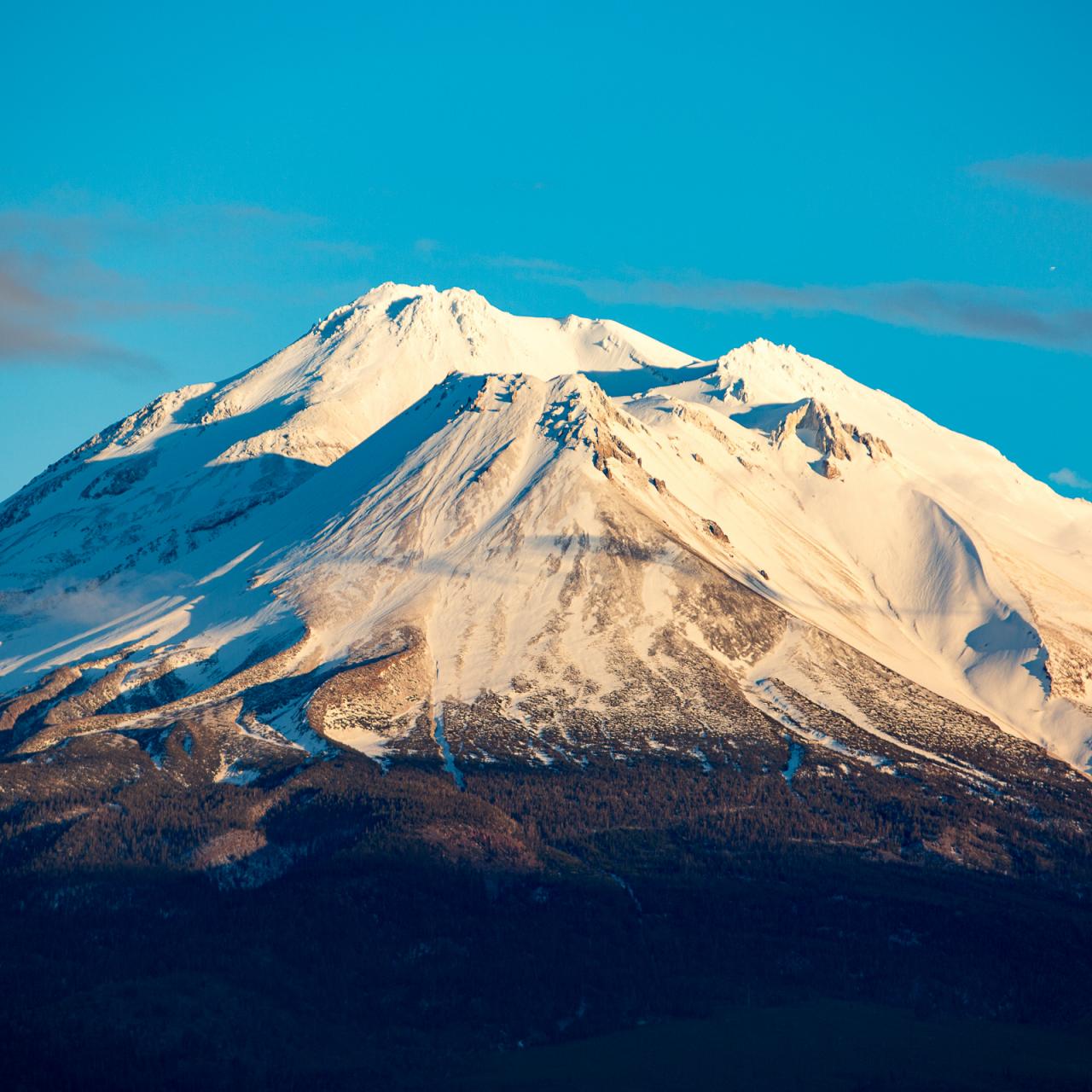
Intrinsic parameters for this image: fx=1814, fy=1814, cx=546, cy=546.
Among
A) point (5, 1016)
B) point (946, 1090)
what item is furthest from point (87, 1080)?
point (946, 1090)

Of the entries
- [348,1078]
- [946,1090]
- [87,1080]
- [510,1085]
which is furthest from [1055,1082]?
[87,1080]

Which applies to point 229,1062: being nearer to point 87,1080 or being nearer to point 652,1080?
point 87,1080

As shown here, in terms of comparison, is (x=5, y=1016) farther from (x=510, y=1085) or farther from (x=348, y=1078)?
(x=510, y=1085)

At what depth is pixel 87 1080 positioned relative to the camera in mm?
190750

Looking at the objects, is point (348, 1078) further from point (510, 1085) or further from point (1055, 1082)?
point (1055, 1082)

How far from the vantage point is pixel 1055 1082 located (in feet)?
655

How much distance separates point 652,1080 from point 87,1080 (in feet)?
199

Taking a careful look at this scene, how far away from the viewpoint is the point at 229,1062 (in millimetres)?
198500

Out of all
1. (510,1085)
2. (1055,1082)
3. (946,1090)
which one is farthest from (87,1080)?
(1055,1082)

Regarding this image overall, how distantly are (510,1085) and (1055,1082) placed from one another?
197 ft

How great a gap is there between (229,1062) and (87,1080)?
15605 millimetres

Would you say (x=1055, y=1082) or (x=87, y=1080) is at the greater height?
(x=1055, y=1082)

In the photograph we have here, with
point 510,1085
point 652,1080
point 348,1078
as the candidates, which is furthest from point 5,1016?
point 652,1080

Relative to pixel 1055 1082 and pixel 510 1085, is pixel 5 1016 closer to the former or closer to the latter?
pixel 510 1085
